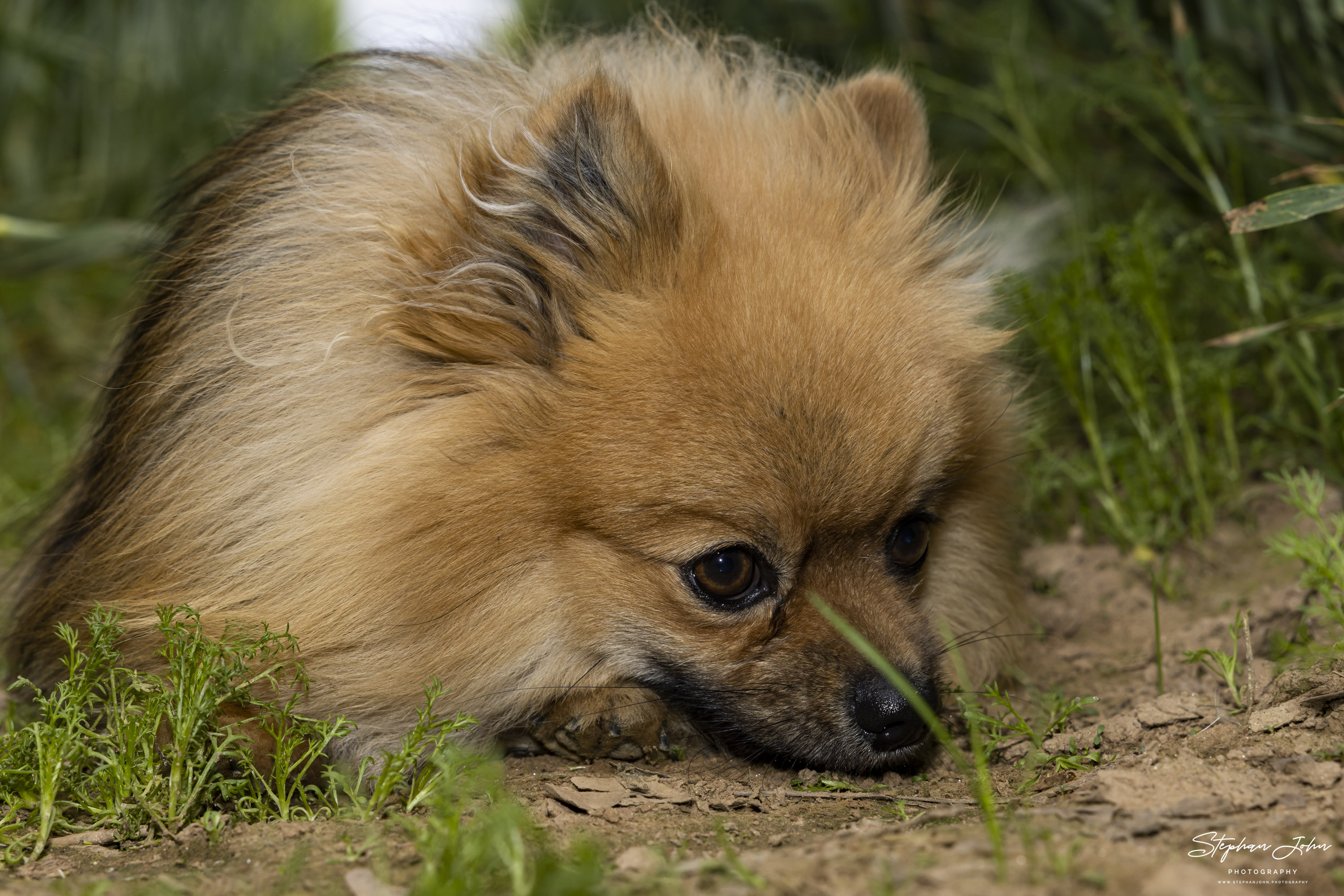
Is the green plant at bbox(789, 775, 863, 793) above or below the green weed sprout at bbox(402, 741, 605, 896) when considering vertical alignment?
below

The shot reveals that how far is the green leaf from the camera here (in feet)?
9.61

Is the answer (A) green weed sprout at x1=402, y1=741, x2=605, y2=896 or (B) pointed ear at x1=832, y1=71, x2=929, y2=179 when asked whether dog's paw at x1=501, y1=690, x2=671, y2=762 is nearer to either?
(A) green weed sprout at x1=402, y1=741, x2=605, y2=896

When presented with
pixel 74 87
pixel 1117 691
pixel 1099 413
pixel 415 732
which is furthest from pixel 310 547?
pixel 74 87

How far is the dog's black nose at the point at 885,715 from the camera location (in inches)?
105

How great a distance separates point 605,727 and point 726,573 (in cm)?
55

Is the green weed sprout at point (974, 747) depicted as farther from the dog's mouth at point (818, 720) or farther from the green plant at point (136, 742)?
the green plant at point (136, 742)

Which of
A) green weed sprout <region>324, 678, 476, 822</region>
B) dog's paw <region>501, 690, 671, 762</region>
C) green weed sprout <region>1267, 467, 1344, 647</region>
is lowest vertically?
dog's paw <region>501, 690, 671, 762</region>

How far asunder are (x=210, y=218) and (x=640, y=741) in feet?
6.43

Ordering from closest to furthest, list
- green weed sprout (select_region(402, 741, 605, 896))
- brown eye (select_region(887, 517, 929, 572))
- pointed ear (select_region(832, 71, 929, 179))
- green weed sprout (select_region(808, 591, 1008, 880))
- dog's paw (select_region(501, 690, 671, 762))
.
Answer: green weed sprout (select_region(402, 741, 605, 896))
green weed sprout (select_region(808, 591, 1008, 880))
dog's paw (select_region(501, 690, 671, 762))
brown eye (select_region(887, 517, 929, 572))
pointed ear (select_region(832, 71, 929, 179))

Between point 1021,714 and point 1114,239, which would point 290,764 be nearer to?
point 1021,714

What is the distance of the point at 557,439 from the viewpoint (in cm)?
267

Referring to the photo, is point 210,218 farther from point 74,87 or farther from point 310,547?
point 74,87

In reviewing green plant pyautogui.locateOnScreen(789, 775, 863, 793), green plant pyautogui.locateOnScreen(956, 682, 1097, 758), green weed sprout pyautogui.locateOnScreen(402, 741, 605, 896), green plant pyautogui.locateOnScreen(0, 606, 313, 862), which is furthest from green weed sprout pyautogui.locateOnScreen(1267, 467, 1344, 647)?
green plant pyautogui.locateOnScreen(0, 606, 313, 862)

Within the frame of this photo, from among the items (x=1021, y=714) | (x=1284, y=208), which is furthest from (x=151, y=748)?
(x=1284, y=208)
